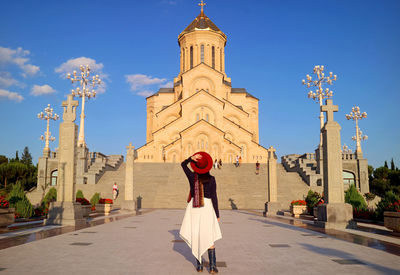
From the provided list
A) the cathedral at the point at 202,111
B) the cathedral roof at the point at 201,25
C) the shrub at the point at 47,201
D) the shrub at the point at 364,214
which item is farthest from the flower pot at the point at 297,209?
the cathedral roof at the point at 201,25

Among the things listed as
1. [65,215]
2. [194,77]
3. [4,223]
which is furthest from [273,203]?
[194,77]

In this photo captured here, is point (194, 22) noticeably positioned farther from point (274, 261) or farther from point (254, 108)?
point (274, 261)

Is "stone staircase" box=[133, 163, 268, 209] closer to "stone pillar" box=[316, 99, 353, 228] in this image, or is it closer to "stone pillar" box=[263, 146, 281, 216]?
"stone pillar" box=[263, 146, 281, 216]

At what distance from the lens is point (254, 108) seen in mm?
57281

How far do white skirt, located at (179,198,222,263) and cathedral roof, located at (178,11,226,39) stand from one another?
170ft

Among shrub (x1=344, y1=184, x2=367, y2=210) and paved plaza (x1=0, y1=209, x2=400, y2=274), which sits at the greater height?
shrub (x1=344, y1=184, x2=367, y2=210)

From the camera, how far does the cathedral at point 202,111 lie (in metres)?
42.6

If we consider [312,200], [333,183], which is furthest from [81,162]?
[333,183]

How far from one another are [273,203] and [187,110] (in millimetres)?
29815

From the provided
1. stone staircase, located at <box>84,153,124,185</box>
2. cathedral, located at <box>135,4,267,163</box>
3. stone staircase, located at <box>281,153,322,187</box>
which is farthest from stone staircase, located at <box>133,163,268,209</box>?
cathedral, located at <box>135,4,267,163</box>

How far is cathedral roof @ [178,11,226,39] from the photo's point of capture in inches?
2153

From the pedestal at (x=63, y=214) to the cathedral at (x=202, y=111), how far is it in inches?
1179

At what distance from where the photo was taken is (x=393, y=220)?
1009 centimetres

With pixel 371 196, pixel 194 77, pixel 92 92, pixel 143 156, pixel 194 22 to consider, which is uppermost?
pixel 194 22
